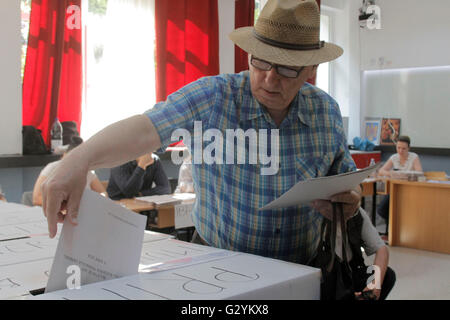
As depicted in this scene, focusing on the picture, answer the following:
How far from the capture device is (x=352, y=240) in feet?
5.10

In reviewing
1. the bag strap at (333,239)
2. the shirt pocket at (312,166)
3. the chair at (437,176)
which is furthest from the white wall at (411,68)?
the bag strap at (333,239)

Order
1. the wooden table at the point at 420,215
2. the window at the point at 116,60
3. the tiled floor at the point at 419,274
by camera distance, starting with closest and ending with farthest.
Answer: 1. the tiled floor at the point at 419,274
2. the window at the point at 116,60
3. the wooden table at the point at 420,215

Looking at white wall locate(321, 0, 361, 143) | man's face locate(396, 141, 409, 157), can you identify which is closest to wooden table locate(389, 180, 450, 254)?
man's face locate(396, 141, 409, 157)

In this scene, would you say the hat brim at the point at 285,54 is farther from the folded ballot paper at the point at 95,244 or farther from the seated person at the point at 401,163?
the seated person at the point at 401,163

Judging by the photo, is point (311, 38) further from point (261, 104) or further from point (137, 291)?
point (137, 291)

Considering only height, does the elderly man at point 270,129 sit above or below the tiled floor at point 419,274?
above

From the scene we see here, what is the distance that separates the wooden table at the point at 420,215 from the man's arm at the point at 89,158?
5.41 metres

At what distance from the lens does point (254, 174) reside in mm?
1492

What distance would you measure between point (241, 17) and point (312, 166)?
604cm

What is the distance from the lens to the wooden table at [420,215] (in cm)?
596

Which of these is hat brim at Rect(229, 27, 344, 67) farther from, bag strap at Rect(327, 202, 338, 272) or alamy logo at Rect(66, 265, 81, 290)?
alamy logo at Rect(66, 265, 81, 290)

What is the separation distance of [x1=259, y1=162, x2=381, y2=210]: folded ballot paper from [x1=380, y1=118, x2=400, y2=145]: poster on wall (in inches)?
308

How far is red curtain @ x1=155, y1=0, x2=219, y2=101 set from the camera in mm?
6312
